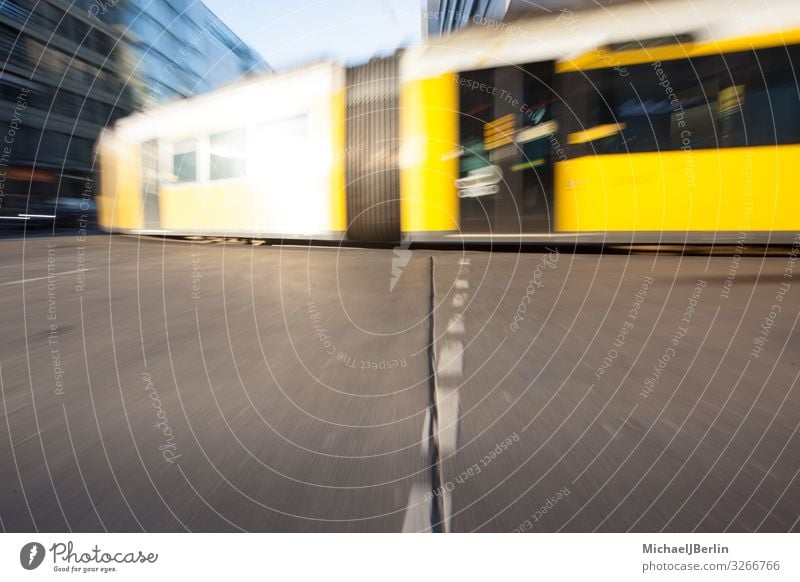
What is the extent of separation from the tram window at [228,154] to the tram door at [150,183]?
2216 millimetres

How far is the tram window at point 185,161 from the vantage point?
7216mm

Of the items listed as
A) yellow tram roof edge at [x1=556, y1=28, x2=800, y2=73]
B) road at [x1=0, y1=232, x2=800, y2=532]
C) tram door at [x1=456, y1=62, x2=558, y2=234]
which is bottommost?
road at [x1=0, y1=232, x2=800, y2=532]

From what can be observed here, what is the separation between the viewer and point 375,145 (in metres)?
6.20

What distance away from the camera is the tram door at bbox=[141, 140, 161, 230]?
867 centimetres

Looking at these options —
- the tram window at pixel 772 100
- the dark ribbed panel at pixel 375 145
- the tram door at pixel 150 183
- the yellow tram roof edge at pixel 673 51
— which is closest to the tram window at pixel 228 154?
the dark ribbed panel at pixel 375 145

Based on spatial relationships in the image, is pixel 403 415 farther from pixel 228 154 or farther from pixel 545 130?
pixel 228 154

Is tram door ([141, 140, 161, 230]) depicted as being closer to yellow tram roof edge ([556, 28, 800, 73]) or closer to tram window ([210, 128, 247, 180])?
tram window ([210, 128, 247, 180])

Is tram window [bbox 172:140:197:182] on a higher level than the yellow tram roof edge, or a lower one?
lower

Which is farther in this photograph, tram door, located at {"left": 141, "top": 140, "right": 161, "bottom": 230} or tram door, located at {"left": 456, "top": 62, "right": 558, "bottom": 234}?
tram door, located at {"left": 141, "top": 140, "right": 161, "bottom": 230}

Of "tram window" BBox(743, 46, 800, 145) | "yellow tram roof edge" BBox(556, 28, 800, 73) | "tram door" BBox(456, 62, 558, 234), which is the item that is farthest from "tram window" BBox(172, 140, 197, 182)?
"tram window" BBox(743, 46, 800, 145)

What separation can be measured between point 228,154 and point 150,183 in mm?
3741

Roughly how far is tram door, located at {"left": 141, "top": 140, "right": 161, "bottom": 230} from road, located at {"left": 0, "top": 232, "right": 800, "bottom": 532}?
6444 millimetres
